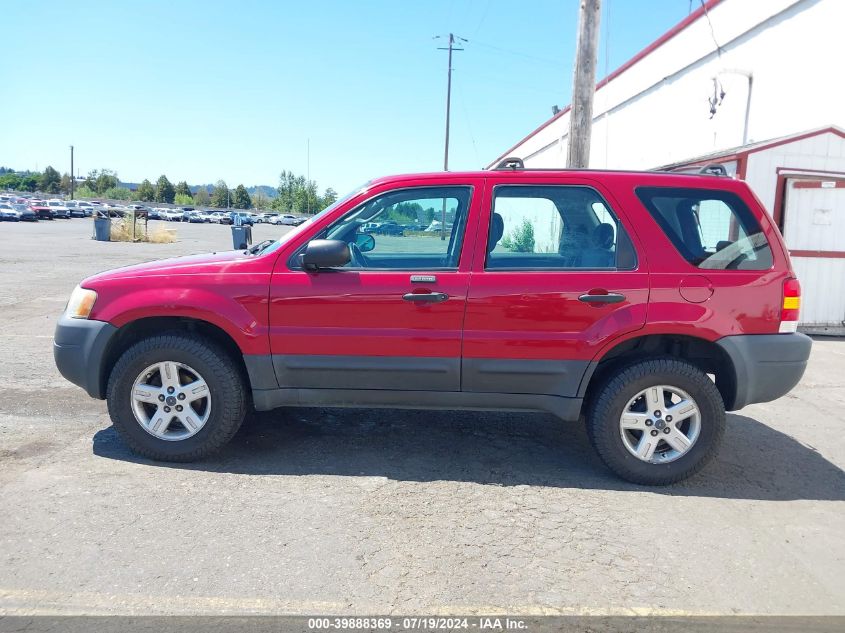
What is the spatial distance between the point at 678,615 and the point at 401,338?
2.13 meters

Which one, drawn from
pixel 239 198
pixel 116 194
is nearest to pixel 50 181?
pixel 116 194

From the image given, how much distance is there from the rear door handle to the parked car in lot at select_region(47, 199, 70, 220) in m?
68.0

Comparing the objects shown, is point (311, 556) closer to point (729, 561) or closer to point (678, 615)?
point (678, 615)

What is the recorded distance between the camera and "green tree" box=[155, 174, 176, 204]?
127875mm

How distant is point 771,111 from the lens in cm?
1113

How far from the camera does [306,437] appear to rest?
15.9 ft

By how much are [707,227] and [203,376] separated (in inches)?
133

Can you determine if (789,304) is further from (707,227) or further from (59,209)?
(59,209)

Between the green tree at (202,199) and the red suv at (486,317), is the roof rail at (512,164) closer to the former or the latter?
the red suv at (486,317)

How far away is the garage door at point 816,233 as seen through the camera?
9.27 meters

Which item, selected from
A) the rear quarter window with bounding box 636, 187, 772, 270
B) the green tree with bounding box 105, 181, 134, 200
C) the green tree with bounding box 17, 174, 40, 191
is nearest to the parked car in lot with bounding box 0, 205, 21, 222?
the rear quarter window with bounding box 636, 187, 772, 270

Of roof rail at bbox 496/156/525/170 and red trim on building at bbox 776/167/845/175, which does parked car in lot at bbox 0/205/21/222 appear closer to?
red trim on building at bbox 776/167/845/175

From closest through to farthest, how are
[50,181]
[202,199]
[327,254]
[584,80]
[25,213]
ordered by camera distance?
1. [327,254]
2. [584,80]
3. [25,213]
4. [50,181]
5. [202,199]

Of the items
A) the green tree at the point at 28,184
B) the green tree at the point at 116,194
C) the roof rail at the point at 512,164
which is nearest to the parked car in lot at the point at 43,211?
the roof rail at the point at 512,164
